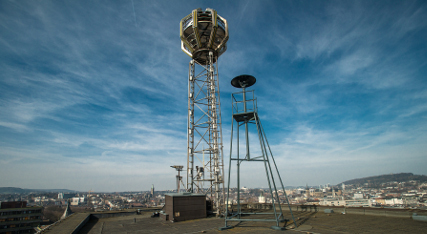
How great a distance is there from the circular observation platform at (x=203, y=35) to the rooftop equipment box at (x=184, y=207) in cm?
1979

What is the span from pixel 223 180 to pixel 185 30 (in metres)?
22.5

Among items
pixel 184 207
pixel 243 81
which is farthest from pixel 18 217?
pixel 243 81

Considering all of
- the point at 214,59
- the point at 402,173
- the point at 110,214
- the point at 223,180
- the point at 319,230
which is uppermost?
the point at 214,59

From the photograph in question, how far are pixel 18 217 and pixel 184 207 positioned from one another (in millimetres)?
66971

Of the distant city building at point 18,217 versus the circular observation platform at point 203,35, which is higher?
the circular observation platform at point 203,35

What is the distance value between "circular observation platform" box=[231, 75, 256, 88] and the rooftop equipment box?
1325cm


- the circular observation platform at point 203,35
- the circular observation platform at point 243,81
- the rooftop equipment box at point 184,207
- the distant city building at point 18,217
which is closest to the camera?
the circular observation platform at point 243,81

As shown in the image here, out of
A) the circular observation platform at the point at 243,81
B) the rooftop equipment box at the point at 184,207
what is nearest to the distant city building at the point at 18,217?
the rooftop equipment box at the point at 184,207

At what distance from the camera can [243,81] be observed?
18.3 m

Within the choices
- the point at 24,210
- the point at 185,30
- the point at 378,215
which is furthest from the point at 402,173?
the point at 24,210

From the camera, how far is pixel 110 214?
22.8 m

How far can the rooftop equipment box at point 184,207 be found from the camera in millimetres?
19219

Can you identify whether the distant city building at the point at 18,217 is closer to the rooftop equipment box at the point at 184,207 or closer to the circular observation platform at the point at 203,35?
the rooftop equipment box at the point at 184,207

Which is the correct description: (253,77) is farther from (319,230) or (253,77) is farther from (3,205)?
(3,205)
